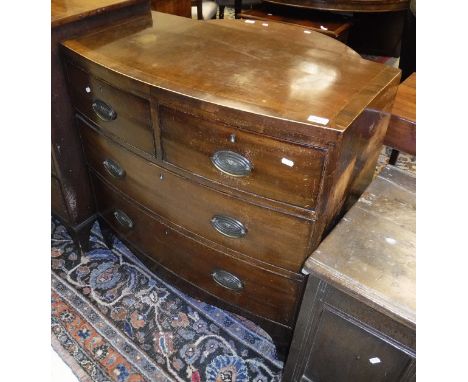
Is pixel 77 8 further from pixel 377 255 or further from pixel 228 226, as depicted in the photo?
pixel 377 255

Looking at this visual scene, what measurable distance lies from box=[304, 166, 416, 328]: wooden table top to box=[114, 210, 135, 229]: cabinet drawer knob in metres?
0.79

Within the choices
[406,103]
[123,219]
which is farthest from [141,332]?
[406,103]

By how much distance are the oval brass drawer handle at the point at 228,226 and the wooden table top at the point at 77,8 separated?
2.52 feet

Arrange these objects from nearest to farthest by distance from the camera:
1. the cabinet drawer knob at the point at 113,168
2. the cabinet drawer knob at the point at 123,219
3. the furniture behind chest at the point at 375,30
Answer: the cabinet drawer knob at the point at 113,168 → the cabinet drawer knob at the point at 123,219 → the furniture behind chest at the point at 375,30

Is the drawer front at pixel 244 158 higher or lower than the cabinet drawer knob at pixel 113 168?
higher

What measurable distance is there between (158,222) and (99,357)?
1.88 feet

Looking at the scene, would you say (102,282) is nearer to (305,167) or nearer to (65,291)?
(65,291)

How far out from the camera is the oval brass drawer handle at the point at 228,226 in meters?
1.09

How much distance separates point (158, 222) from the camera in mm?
1323

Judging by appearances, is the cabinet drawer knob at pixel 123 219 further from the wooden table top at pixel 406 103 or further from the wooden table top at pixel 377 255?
the wooden table top at pixel 406 103

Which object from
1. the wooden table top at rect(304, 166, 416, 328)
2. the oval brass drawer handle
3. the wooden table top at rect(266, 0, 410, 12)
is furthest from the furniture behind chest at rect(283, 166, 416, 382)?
the wooden table top at rect(266, 0, 410, 12)

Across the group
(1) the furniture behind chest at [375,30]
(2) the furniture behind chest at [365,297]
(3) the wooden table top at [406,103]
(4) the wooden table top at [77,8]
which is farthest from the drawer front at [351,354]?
(1) the furniture behind chest at [375,30]

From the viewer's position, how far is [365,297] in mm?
849

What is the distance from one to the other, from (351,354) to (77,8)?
1.34 meters
